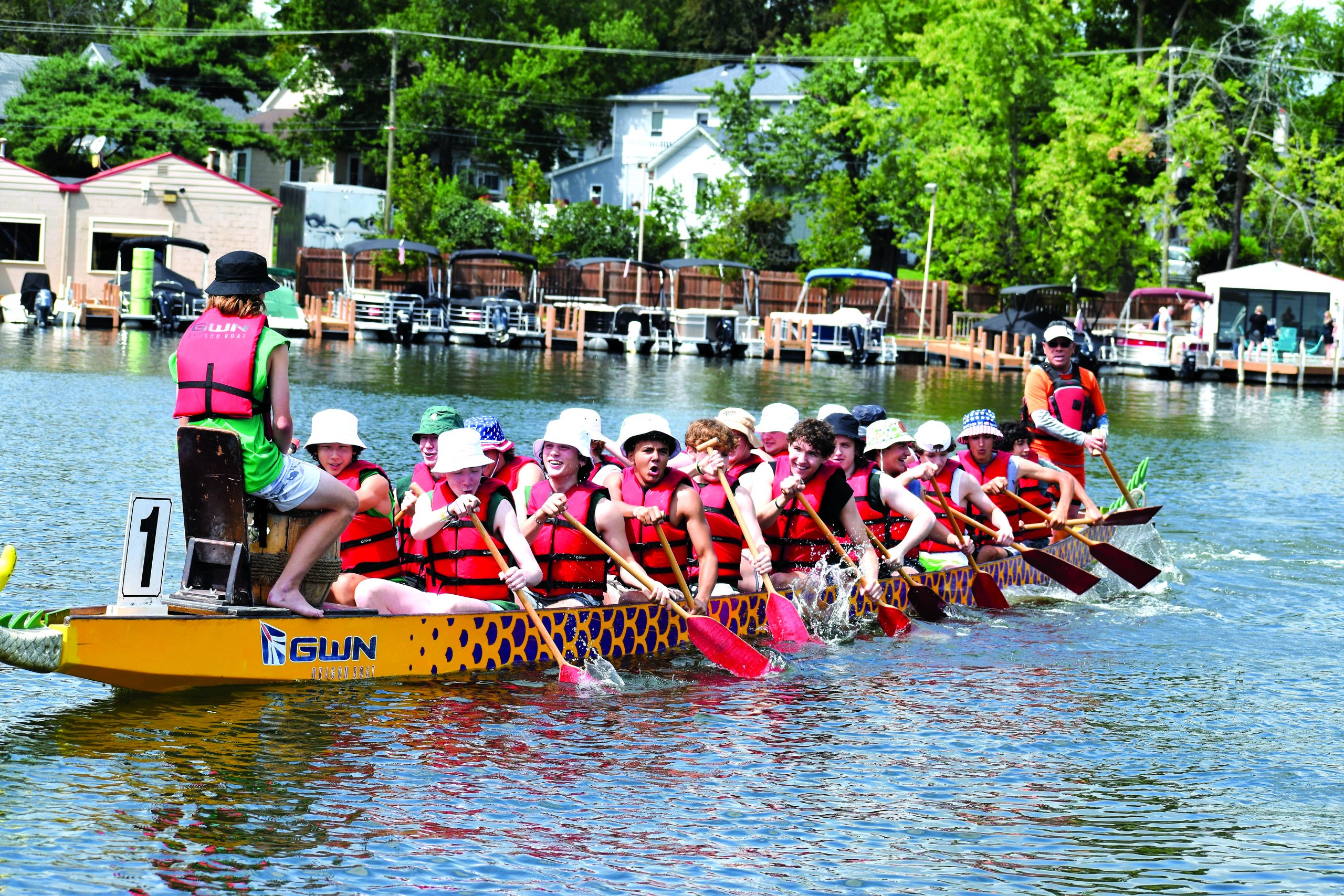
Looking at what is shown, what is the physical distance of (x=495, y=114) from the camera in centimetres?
6775

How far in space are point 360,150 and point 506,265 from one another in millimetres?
16962

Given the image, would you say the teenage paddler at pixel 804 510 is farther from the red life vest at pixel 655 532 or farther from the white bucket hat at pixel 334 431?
the white bucket hat at pixel 334 431

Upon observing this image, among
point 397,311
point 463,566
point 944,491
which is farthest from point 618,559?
point 397,311

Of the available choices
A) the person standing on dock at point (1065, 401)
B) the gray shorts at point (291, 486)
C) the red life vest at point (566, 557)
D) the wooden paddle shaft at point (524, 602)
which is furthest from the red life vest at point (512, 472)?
the person standing on dock at point (1065, 401)

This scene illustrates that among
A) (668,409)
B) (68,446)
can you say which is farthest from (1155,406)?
(68,446)

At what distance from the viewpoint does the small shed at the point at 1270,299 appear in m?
49.6

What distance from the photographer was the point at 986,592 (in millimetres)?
13625

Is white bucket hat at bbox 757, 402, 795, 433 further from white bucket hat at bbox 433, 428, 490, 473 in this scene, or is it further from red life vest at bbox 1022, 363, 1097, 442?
red life vest at bbox 1022, 363, 1097, 442

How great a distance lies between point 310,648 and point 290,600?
45 cm

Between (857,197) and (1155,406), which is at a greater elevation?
(857,197)

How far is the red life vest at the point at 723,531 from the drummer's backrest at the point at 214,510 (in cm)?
347

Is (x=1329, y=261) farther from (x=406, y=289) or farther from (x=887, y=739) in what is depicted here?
(x=887, y=739)

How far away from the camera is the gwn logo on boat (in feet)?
30.5

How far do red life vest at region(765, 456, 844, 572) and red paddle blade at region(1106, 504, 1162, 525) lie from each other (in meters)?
4.31
